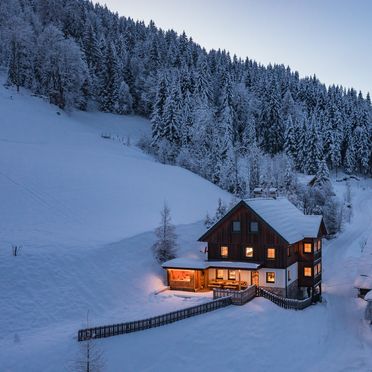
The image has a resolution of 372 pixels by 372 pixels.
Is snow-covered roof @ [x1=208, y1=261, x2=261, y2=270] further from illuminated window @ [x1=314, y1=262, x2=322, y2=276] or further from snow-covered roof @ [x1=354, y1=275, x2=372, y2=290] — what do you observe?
snow-covered roof @ [x1=354, y1=275, x2=372, y2=290]

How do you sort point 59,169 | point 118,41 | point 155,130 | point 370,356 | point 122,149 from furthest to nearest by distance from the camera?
point 118,41 < point 155,130 < point 122,149 < point 59,169 < point 370,356

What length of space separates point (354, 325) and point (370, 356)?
6.78 m

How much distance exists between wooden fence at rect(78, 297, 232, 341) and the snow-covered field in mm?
502

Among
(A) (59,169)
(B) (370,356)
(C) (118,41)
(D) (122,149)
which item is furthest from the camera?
(C) (118,41)

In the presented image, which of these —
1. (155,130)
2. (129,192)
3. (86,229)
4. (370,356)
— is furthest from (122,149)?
(370,356)

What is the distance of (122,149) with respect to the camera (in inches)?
2820

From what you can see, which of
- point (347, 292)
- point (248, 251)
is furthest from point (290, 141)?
point (248, 251)

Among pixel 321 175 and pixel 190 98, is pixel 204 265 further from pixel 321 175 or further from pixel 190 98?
pixel 190 98

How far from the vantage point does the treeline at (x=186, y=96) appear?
81438mm

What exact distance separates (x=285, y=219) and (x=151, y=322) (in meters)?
18.6

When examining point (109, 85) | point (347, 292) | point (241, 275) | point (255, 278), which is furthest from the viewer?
point (109, 85)

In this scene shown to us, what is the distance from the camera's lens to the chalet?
117 feet

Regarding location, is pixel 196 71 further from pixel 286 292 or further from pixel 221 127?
pixel 286 292

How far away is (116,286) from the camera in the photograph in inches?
1283
